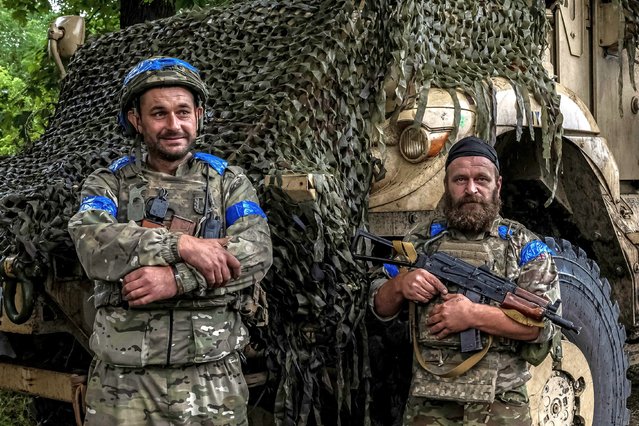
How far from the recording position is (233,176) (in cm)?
278

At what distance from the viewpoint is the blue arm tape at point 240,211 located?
2672 mm

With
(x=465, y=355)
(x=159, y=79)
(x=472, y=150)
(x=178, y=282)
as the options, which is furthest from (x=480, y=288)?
(x=159, y=79)

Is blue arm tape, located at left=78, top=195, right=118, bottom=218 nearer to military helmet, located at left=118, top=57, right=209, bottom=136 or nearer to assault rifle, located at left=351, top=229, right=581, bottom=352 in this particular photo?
military helmet, located at left=118, top=57, right=209, bottom=136

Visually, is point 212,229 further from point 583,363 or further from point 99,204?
point 583,363

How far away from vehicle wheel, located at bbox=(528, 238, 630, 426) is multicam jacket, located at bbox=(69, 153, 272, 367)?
4.26 ft

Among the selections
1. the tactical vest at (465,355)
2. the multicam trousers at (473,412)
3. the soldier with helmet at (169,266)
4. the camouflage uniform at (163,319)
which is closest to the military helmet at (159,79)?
the soldier with helmet at (169,266)

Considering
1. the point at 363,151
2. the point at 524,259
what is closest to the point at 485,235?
the point at 524,259

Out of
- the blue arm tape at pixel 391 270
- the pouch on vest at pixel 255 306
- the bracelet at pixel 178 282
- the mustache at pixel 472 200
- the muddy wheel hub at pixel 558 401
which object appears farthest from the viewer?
the muddy wheel hub at pixel 558 401

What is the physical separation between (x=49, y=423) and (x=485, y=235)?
2.69 meters

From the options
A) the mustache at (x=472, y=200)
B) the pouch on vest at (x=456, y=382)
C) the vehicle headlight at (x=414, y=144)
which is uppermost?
the vehicle headlight at (x=414, y=144)

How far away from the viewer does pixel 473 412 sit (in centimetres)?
291

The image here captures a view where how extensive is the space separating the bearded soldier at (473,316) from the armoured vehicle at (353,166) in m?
0.20

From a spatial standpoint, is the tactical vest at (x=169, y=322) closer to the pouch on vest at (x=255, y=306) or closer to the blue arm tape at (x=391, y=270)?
the pouch on vest at (x=255, y=306)

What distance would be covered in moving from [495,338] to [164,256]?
3.61ft
